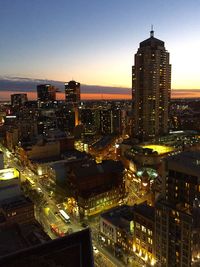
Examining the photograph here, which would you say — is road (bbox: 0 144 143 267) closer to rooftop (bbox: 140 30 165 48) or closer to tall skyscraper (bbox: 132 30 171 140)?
tall skyscraper (bbox: 132 30 171 140)

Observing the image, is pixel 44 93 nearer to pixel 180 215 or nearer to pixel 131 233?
pixel 131 233

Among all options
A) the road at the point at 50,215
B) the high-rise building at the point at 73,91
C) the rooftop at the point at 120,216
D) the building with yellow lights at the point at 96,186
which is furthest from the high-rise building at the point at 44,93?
the rooftop at the point at 120,216

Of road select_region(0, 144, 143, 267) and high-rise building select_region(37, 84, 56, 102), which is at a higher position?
high-rise building select_region(37, 84, 56, 102)

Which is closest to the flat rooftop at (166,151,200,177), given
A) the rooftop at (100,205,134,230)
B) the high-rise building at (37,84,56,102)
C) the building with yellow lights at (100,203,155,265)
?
the building with yellow lights at (100,203,155,265)

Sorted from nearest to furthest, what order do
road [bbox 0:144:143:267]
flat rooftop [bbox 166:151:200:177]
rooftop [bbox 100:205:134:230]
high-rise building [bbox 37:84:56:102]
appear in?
flat rooftop [bbox 166:151:200:177], road [bbox 0:144:143:267], rooftop [bbox 100:205:134:230], high-rise building [bbox 37:84:56:102]

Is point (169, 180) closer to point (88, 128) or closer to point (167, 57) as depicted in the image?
point (167, 57)

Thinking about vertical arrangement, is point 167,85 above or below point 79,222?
above

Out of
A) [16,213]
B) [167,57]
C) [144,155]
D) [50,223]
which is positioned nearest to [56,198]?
[50,223]

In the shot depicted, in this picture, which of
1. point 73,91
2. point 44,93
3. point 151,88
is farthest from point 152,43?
point 44,93
